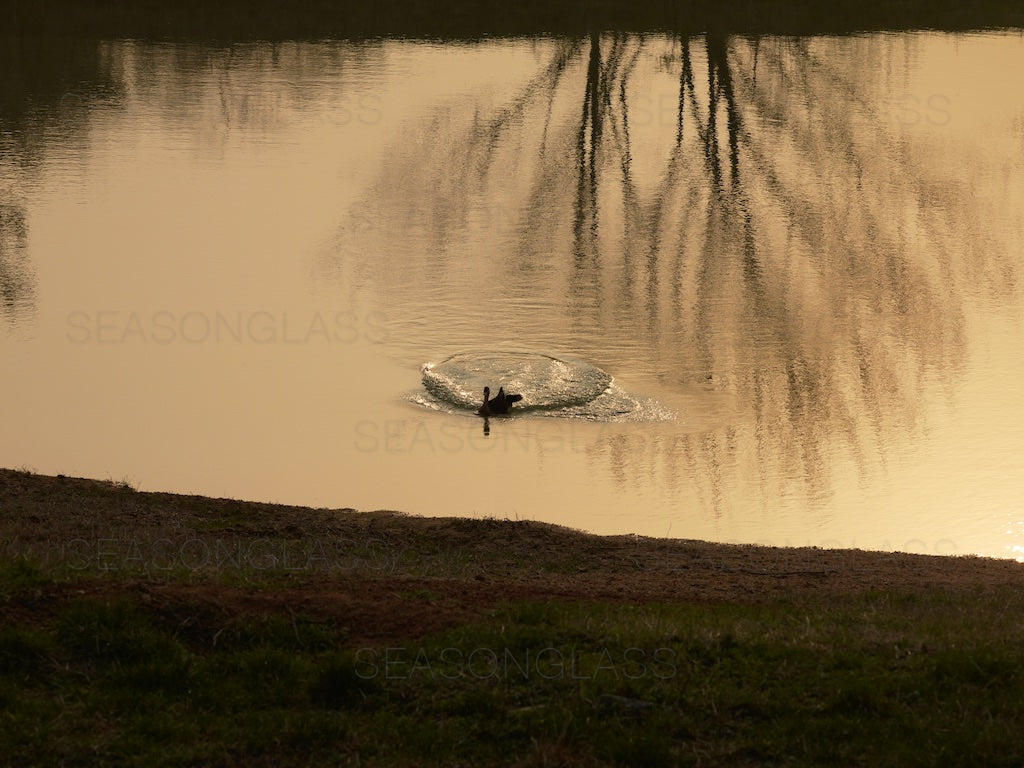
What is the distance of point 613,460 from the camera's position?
15422 millimetres

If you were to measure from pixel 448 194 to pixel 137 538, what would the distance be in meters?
16.6

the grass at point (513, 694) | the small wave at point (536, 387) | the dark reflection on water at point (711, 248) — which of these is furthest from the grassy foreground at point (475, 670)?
the small wave at point (536, 387)

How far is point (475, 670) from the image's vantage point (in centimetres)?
750

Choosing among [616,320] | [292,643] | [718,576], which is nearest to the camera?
[292,643]

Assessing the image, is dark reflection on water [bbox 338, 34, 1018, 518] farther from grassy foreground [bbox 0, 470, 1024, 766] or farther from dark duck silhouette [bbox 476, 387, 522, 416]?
grassy foreground [bbox 0, 470, 1024, 766]

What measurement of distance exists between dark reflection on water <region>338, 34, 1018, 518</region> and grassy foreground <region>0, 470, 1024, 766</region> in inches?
262

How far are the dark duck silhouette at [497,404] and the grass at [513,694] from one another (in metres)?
8.22

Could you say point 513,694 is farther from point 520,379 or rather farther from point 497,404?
point 520,379

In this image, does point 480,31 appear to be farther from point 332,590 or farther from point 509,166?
point 332,590

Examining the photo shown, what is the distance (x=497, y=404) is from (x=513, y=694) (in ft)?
30.3

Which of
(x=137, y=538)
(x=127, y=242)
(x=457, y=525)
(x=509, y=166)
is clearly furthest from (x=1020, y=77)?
(x=137, y=538)

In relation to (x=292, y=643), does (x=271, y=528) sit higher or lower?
higher

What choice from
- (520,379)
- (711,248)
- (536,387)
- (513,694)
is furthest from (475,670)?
(711,248)

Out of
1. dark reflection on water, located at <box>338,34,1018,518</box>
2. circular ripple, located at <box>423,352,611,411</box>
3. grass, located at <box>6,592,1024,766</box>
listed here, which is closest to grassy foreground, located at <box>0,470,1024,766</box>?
grass, located at <box>6,592,1024,766</box>
